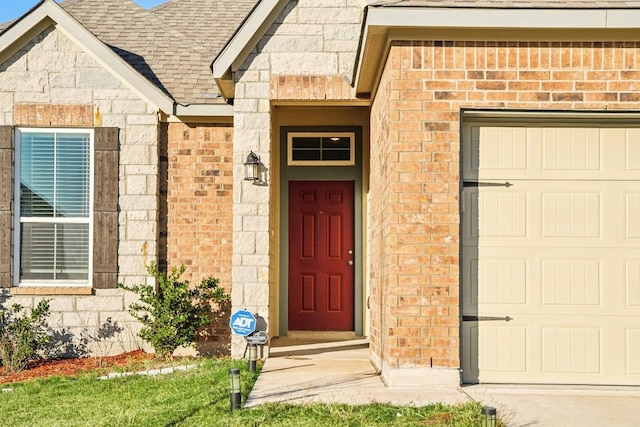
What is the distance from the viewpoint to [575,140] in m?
7.18

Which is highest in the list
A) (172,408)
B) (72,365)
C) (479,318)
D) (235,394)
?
(479,318)

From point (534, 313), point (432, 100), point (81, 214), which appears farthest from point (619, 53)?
point (81, 214)

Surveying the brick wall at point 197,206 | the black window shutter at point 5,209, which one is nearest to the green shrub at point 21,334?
the black window shutter at point 5,209

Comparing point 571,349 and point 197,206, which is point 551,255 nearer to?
point 571,349

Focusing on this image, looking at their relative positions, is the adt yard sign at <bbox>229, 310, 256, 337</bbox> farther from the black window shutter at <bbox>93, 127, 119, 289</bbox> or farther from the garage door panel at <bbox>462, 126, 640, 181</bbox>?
the garage door panel at <bbox>462, 126, 640, 181</bbox>

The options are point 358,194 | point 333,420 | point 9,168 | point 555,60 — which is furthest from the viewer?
point 358,194

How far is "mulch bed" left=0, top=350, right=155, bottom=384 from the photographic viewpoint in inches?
341

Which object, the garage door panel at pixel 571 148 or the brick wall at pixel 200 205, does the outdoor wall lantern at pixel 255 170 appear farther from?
the garage door panel at pixel 571 148

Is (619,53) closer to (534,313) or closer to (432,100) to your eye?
(432,100)

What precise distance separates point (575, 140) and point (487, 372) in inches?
92.7

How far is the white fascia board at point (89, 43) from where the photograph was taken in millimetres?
9750

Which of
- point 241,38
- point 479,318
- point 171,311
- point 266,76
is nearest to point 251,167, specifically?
point 266,76

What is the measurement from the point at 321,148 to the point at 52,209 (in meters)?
4.01

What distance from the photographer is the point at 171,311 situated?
30.4ft
